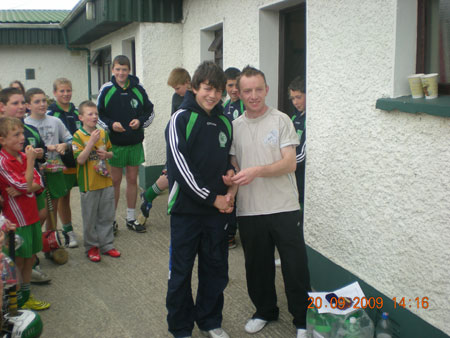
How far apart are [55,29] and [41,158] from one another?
10523 millimetres

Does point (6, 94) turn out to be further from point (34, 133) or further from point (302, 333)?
point (302, 333)

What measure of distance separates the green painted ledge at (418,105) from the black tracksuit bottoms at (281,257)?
34.6 inches

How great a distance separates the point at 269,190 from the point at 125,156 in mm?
2823

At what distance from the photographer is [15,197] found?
11.1ft

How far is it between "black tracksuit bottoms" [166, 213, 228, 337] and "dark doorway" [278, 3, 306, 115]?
8.10 feet

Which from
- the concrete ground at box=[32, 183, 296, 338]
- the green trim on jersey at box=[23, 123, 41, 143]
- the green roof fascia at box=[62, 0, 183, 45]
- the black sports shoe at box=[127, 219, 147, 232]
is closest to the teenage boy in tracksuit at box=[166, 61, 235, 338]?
the concrete ground at box=[32, 183, 296, 338]

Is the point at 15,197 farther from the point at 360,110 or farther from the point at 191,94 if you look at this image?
the point at 360,110

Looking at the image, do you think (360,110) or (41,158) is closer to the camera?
(360,110)

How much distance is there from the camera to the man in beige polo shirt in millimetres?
2908

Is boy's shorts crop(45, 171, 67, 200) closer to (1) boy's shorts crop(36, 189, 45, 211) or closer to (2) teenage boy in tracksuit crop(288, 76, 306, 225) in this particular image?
(1) boy's shorts crop(36, 189, 45, 211)

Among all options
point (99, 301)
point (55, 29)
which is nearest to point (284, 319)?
point (99, 301)

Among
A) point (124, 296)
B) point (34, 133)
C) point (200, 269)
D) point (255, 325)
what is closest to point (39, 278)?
point (124, 296)

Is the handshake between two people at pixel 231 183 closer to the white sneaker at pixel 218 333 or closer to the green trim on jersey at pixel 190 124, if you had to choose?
the green trim on jersey at pixel 190 124

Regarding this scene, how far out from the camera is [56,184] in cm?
452
